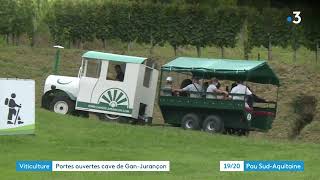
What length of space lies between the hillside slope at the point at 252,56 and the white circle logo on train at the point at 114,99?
4.64 metres

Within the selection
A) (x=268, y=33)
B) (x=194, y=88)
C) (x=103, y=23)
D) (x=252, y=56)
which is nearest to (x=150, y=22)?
(x=103, y=23)

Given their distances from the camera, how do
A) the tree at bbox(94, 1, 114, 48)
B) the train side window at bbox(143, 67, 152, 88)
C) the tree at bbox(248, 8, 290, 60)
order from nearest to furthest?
1. the train side window at bbox(143, 67, 152, 88)
2. the tree at bbox(248, 8, 290, 60)
3. the tree at bbox(94, 1, 114, 48)

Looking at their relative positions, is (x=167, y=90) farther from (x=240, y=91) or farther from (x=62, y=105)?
(x=62, y=105)

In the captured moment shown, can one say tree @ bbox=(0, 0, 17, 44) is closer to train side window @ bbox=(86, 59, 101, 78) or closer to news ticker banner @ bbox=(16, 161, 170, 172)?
train side window @ bbox=(86, 59, 101, 78)

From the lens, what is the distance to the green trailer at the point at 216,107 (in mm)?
23547

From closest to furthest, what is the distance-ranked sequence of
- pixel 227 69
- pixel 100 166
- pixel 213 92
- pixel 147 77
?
pixel 100 166 → pixel 213 92 → pixel 227 69 → pixel 147 77

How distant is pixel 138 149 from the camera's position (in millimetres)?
17984

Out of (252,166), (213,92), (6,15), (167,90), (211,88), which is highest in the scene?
(6,15)

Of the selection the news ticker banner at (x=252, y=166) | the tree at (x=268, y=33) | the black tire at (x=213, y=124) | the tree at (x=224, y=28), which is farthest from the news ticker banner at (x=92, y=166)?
the tree at (x=224, y=28)

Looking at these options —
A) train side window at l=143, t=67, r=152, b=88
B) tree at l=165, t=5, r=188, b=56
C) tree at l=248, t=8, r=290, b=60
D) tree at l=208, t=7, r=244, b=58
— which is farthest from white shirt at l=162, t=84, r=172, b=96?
tree at l=165, t=5, r=188, b=56

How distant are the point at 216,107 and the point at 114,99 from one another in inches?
142

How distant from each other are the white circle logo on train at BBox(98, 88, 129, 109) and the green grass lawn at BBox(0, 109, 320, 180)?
2.44 meters

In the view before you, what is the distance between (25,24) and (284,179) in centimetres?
2777

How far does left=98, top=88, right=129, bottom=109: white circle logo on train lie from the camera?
24688mm
